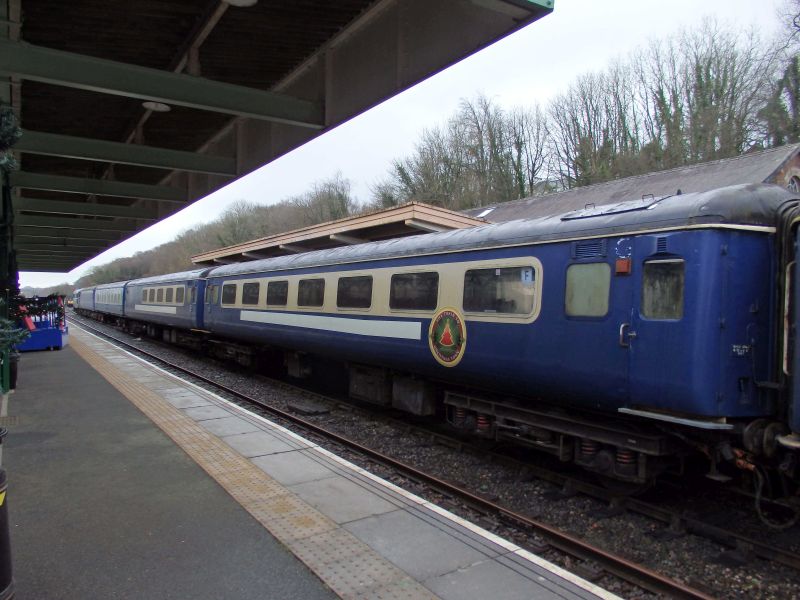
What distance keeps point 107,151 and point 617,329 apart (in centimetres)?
787

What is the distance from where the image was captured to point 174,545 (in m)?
4.02

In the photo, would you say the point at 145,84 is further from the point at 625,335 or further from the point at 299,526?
the point at 625,335

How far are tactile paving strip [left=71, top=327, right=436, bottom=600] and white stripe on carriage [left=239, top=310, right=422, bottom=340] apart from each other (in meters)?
2.91

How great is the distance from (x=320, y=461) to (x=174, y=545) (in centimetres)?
225

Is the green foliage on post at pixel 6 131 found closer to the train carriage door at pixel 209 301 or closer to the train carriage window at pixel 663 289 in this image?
the train carriage window at pixel 663 289

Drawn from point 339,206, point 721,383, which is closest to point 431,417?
point 721,383

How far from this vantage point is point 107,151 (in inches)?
338

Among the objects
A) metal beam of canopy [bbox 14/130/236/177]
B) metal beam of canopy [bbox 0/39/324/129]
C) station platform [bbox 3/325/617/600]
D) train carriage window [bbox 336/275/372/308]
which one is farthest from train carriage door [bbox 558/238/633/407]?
metal beam of canopy [bbox 14/130/236/177]

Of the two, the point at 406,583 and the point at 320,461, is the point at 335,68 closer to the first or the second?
the point at 320,461

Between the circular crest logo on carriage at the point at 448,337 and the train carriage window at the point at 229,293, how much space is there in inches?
333

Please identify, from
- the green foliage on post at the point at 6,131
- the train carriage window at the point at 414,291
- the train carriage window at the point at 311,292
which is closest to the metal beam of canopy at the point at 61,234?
the train carriage window at the point at 311,292

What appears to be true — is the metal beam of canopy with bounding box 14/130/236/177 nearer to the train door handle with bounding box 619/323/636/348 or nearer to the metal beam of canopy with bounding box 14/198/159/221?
the metal beam of canopy with bounding box 14/198/159/221

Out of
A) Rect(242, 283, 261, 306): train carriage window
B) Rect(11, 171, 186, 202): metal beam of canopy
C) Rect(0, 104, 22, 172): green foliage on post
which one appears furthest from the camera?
Rect(242, 283, 261, 306): train carriage window

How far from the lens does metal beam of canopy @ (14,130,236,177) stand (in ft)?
27.5
